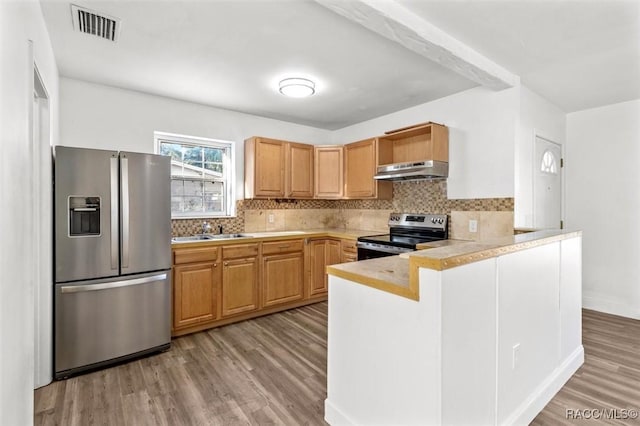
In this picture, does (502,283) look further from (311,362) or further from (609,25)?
(609,25)

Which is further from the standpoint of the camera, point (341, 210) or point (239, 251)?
point (341, 210)

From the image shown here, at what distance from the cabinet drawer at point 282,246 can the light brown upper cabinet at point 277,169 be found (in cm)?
69

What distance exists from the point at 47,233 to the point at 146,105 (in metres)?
1.79

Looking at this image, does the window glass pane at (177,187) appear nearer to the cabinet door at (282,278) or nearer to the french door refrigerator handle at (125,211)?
the french door refrigerator handle at (125,211)

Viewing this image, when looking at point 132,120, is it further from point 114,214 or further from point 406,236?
point 406,236

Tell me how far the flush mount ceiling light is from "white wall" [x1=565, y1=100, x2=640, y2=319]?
3.55m

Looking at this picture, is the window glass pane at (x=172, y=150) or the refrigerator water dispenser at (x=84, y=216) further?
the window glass pane at (x=172, y=150)

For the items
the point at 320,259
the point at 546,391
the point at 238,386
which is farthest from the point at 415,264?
the point at 320,259

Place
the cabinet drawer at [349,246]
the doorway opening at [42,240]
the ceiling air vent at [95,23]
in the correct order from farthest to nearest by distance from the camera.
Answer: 1. the cabinet drawer at [349,246]
2. the doorway opening at [42,240]
3. the ceiling air vent at [95,23]

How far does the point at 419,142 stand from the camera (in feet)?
12.7

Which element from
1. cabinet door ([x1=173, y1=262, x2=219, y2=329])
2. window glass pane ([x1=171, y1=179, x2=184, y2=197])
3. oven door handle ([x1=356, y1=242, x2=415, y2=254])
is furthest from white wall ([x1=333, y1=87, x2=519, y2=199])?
window glass pane ([x1=171, y1=179, x2=184, y2=197])

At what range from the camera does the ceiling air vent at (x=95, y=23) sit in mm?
2043

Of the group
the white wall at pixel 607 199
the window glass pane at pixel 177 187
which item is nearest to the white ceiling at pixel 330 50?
the white wall at pixel 607 199

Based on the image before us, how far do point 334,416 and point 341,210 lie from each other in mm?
3572
